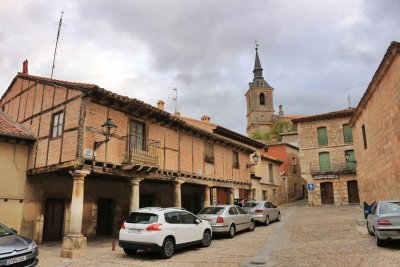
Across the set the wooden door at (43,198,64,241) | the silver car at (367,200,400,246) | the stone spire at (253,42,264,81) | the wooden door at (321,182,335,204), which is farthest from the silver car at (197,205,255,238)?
the stone spire at (253,42,264,81)

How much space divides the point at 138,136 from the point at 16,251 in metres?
7.88

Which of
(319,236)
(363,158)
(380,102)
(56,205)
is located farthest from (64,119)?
(363,158)

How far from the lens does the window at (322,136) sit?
113 ft

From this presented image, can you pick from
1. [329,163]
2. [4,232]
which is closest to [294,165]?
[329,163]

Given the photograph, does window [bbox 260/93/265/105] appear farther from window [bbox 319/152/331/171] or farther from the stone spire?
window [bbox 319/152/331/171]

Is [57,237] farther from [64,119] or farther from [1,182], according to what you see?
[64,119]

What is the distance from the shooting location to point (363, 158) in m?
21.8

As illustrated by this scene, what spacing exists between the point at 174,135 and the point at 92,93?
5.63 metres

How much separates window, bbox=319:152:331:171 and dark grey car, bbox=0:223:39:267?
103 feet

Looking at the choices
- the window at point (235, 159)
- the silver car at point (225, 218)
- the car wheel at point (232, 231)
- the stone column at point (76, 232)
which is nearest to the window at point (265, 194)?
the window at point (235, 159)

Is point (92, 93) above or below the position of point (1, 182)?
above

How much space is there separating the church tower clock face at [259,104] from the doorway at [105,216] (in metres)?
59.2

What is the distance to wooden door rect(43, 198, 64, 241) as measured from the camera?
1434 cm

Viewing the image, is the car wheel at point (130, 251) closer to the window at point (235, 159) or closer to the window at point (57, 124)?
the window at point (57, 124)
